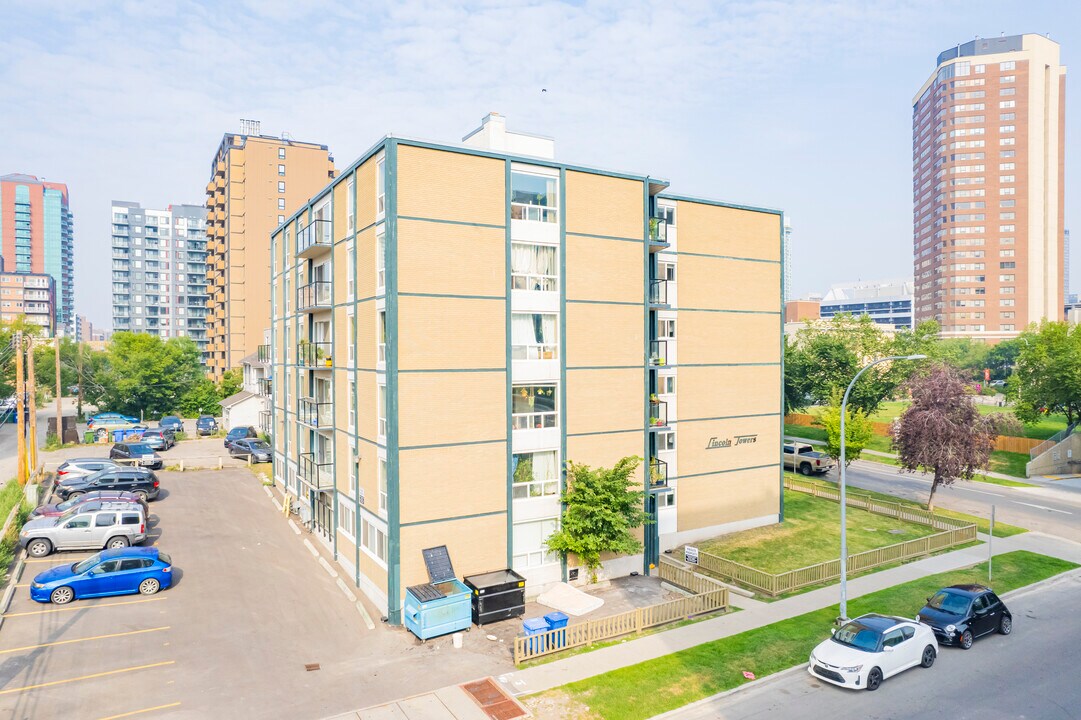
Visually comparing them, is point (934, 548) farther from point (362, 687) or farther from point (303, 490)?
point (303, 490)

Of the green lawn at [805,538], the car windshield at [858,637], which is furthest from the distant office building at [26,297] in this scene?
the car windshield at [858,637]

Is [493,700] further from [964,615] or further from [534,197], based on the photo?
[534,197]

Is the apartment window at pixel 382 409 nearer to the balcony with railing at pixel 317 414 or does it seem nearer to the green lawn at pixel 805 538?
the balcony with railing at pixel 317 414

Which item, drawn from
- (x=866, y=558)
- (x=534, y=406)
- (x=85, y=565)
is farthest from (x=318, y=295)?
(x=866, y=558)

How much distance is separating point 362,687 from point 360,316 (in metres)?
12.8

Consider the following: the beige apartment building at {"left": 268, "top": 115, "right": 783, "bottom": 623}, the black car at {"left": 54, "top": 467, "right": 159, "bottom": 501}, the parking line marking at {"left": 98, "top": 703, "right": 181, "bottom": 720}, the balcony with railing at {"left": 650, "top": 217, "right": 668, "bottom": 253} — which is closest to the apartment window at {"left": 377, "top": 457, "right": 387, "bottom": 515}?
the beige apartment building at {"left": 268, "top": 115, "right": 783, "bottom": 623}

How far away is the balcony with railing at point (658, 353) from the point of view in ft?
91.5

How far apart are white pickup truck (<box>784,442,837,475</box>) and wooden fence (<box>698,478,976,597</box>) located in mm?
8765

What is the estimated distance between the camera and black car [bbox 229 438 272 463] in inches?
1854

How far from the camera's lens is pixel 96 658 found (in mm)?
18188

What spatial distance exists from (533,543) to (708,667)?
7.81m

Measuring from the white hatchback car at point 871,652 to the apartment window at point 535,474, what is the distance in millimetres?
10330

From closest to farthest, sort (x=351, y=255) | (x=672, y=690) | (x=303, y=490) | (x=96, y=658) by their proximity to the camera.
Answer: (x=672, y=690) → (x=96, y=658) → (x=351, y=255) → (x=303, y=490)

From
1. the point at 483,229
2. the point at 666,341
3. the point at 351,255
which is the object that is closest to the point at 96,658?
the point at 351,255
